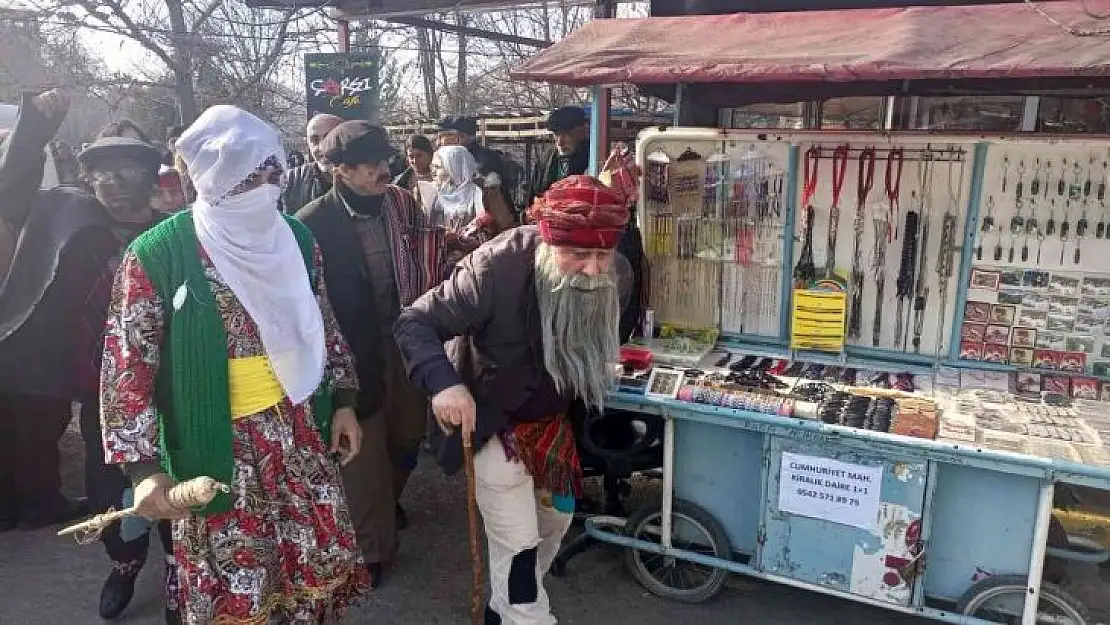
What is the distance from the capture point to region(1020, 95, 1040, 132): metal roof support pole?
14.5 ft

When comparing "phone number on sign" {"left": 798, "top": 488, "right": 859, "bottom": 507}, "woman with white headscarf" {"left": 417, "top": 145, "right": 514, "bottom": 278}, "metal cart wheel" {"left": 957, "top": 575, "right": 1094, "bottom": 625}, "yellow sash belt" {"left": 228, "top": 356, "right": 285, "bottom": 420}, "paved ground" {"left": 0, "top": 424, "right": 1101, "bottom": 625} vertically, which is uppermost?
"woman with white headscarf" {"left": 417, "top": 145, "right": 514, "bottom": 278}

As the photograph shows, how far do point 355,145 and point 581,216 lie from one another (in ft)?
3.73

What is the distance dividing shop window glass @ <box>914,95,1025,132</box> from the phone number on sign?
110 inches

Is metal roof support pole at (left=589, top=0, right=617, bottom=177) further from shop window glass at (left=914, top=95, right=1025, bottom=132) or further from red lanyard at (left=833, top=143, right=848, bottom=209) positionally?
shop window glass at (left=914, top=95, right=1025, bottom=132)

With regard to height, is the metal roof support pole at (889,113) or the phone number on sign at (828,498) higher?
the metal roof support pole at (889,113)

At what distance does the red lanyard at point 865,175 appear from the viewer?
3.31m

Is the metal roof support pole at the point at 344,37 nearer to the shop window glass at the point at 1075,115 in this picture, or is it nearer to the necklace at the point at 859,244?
the necklace at the point at 859,244

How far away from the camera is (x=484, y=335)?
8.65 ft

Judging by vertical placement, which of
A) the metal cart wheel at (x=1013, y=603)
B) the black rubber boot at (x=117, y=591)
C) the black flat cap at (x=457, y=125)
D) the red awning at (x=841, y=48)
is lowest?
the black rubber boot at (x=117, y=591)

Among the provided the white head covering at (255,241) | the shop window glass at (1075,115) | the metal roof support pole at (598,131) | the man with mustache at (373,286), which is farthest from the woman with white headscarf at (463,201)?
the shop window glass at (1075,115)

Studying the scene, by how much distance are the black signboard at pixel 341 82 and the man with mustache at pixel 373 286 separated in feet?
14.1

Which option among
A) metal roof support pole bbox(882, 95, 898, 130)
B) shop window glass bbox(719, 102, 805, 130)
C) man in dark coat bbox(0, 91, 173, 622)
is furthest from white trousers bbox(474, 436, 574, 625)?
metal roof support pole bbox(882, 95, 898, 130)

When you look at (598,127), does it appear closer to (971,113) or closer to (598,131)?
(598,131)

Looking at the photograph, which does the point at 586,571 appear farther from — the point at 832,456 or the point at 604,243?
the point at 604,243
